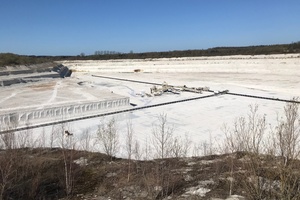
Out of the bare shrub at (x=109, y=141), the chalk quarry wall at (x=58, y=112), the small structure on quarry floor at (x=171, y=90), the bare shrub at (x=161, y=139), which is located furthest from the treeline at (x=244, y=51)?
the bare shrub at (x=109, y=141)

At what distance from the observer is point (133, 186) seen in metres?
5.79

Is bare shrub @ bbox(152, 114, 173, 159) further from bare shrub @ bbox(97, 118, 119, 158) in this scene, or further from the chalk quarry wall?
the chalk quarry wall

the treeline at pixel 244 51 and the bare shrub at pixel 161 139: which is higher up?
the treeline at pixel 244 51

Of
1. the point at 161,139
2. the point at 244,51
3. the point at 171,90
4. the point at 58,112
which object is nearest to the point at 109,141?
the point at 161,139

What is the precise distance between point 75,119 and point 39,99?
169 inches

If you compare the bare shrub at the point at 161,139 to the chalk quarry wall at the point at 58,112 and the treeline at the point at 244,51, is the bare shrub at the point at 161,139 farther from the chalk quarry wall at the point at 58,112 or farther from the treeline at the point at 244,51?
the treeline at the point at 244,51

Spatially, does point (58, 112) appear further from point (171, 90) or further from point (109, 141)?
point (171, 90)

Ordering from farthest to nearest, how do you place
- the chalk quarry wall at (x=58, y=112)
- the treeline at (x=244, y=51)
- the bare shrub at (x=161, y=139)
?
the treeline at (x=244, y=51), the chalk quarry wall at (x=58, y=112), the bare shrub at (x=161, y=139)

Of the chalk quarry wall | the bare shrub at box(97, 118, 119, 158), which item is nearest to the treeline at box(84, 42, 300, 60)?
the chalk quarry wall

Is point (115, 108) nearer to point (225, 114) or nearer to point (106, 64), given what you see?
point (225, 114)

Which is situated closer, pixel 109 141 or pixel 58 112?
pixel 109 141

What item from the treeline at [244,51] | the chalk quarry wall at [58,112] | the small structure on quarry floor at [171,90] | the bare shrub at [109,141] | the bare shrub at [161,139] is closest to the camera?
the bare shrub at [109,141]

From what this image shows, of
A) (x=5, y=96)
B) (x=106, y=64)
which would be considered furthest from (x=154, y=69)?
(x=5, y=96)

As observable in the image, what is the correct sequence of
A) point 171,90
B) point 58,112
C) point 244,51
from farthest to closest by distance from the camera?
point 244,51
point 171,90
point 58,112
